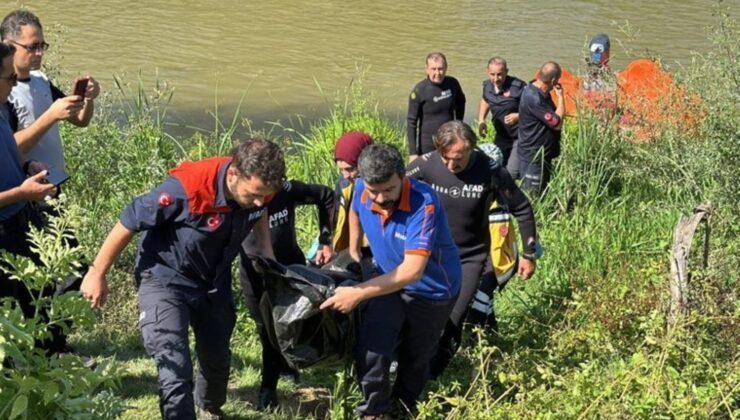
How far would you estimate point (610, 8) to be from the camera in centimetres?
2145

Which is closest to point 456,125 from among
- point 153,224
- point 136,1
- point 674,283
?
point 674,283

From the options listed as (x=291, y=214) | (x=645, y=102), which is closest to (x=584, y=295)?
(x=291, y=214)

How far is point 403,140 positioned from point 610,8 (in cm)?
1250

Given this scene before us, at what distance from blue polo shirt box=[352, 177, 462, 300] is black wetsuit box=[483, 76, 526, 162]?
4764mm

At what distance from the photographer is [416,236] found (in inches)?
182

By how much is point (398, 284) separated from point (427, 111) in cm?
518

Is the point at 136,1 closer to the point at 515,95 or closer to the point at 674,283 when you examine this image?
the point at 515,95

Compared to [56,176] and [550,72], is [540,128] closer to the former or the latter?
[550,72]

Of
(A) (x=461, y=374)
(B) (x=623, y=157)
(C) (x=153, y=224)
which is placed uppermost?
(C) (x=153, y=224)

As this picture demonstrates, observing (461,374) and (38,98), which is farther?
(461,374)

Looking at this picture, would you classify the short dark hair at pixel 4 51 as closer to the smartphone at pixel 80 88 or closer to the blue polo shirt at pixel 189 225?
the smartphone at pixel 80 88

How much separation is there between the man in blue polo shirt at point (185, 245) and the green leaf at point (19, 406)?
1.53m

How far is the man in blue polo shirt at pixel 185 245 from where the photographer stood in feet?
14.1

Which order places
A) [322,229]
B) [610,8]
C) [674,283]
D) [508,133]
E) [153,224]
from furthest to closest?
[610,8] → [508,133] → [322,229] → [674,283] → [153,224]
